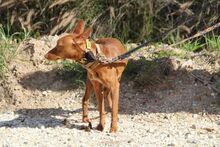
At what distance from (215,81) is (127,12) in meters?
2.60

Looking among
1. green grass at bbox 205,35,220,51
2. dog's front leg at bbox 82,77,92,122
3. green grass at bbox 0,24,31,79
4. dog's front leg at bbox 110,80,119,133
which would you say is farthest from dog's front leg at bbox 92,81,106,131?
green grass at bbox 205,35,220,51

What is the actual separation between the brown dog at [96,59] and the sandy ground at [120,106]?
0.28 meters

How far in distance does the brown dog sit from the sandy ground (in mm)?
284

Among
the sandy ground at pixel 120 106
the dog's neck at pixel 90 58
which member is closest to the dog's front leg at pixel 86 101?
the sandy ground at pixel 120 106

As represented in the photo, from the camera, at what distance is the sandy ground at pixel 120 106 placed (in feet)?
22.7

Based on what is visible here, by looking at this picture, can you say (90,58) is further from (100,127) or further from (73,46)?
(100,127)

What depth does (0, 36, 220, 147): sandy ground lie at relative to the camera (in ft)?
22.7

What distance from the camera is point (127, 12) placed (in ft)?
34.2

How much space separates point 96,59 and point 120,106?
1.49 meters

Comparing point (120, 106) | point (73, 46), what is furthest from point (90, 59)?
point (120, 106)

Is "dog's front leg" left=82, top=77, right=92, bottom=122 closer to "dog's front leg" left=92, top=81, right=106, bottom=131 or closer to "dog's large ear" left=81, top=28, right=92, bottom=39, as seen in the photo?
"dog's front leg" left=92, top=81, right=106, bottom=131

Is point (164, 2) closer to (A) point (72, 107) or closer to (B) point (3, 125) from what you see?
(A) point (72, 107)

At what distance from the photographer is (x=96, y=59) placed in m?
6.78

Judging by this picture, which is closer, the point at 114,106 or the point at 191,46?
the point at 114,106
